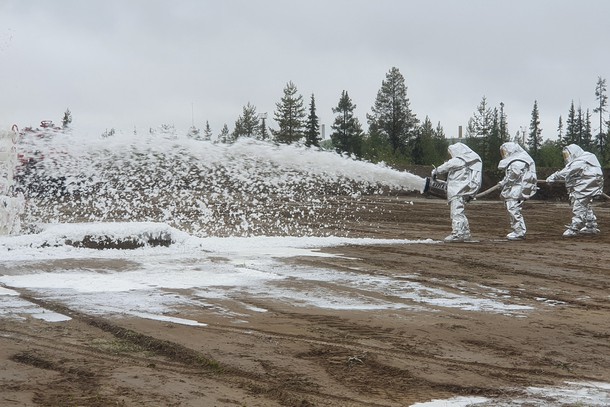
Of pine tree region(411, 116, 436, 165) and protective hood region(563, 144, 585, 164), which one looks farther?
pine tree region(411, 116, 436, 165)

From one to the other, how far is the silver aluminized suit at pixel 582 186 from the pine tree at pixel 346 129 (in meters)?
45.1

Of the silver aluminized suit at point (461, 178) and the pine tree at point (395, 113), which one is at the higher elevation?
the pine tree at point (395, 113)

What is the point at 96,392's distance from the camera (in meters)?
4.52

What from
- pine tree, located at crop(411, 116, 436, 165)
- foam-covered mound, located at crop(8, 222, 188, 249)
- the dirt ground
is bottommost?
the dirt ground

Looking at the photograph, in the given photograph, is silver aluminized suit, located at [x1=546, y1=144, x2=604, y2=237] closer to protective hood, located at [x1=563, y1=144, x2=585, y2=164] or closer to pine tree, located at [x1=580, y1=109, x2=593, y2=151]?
protective hood, located at [x1=563, y1=144, x2=585, y2=164]

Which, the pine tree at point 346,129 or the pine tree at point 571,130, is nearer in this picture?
the pine tree at point 346,129

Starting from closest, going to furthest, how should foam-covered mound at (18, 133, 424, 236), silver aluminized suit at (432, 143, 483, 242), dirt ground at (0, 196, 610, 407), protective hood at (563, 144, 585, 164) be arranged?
dirt ground at (0, 196, 610, 407) < foam-covered mound at (18, 133, 424, 236) < silver aluminized suit at (432, 143, 483, 242) < protective hood at (563, 144, 585, 164)

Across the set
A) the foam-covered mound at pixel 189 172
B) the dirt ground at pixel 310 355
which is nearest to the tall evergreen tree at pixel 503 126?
the foam-covered mound at pixel 189 172

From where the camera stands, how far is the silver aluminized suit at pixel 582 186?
59.3 feet

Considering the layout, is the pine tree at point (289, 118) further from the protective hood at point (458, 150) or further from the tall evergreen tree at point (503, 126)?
the protective hood at point (458, 150)

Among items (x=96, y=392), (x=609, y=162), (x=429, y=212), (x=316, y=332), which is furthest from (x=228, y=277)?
(x=609, y=162)

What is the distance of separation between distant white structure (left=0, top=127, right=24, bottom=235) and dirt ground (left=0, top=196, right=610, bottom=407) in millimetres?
5557

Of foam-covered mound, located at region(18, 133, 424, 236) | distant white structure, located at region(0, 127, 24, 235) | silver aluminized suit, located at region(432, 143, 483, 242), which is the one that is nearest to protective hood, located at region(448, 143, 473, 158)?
silver aluminized suit, located at region(432, 143, 483, 242)

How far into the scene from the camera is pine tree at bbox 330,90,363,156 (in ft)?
210
